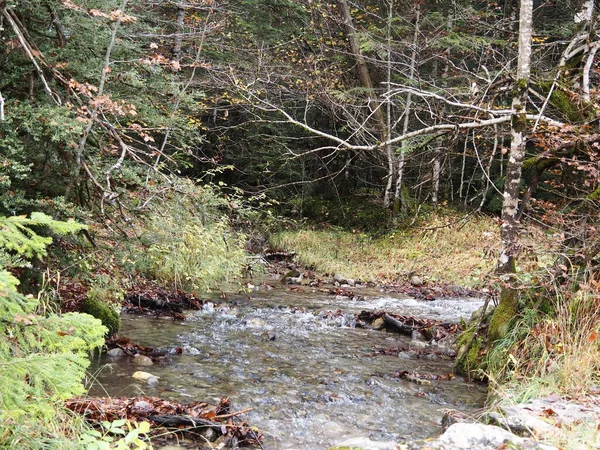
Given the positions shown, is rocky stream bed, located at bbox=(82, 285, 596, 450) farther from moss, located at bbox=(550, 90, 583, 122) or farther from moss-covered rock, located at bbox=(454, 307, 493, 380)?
moss, located at bbox=(550, 90, 583, 122)

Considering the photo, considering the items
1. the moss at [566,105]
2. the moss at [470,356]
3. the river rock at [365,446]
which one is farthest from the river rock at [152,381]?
the moss at [566,105]

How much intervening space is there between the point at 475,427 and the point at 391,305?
7361 mm

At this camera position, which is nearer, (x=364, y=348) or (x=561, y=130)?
(x=561, y=130)

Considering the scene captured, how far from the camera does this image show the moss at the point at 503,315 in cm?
597

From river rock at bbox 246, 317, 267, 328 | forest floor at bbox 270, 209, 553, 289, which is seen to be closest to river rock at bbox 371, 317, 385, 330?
river rock at bbox 246, 317, 267, 328

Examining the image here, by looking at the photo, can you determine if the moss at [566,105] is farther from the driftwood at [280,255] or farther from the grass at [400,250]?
the driftwood at [280,255]

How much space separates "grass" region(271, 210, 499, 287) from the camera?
573 inches

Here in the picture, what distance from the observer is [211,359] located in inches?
265

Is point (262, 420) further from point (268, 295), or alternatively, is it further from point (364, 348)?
point (268, 295)

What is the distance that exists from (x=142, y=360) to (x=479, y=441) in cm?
425

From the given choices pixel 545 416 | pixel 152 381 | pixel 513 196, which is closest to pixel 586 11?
pixel 513 196

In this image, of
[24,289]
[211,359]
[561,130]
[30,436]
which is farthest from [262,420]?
[561,130]

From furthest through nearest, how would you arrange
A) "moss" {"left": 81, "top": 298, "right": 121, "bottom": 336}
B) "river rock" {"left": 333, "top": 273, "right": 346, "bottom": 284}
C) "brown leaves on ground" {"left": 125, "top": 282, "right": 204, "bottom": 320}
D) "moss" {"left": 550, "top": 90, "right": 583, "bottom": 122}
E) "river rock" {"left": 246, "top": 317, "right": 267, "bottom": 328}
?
1. "river rock" {"left": 333, "top": 273, "right": 346, "bottom": 284}
2. "brown leaves on ground" {"left": 125, "top": 282, "right": 204, "bottom": 320}
3. "river rock" {"left": 246, "top": 317, "right": 267, "bottom": 328}
4. "moss" {"left": 81, "top": 298, "right": 121, "bottom": 336}
5. "moss" {"left": 550, "top": 90, "right": 583, "bottom": 122}

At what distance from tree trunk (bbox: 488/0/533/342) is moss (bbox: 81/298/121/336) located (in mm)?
4735
